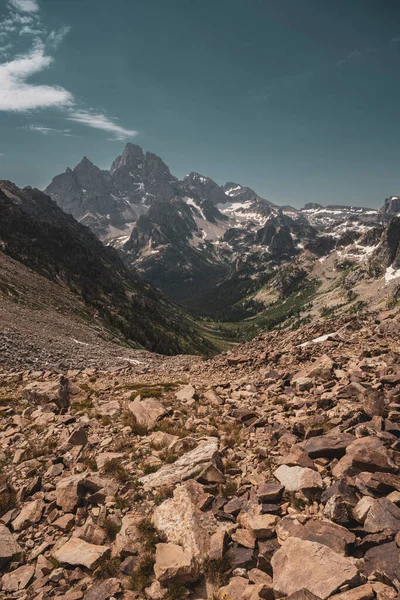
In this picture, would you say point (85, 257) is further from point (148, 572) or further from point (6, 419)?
point (148, 572)

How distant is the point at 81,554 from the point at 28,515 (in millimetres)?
2983

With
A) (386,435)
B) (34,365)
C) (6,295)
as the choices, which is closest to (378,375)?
(386,435)

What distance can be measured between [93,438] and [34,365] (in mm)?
25414

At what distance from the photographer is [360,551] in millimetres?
7680

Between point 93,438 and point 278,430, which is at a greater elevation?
point 278,430

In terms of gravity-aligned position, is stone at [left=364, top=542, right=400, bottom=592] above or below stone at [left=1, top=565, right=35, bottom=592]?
above

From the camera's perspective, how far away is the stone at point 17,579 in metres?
8.34

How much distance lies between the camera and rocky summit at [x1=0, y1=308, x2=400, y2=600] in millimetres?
7656

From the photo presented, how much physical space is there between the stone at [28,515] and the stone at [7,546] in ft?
0.98

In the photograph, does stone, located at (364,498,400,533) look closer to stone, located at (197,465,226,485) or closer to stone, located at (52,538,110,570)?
stone, located at (197,465,226,485)

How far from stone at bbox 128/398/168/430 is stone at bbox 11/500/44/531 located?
6.30 meters

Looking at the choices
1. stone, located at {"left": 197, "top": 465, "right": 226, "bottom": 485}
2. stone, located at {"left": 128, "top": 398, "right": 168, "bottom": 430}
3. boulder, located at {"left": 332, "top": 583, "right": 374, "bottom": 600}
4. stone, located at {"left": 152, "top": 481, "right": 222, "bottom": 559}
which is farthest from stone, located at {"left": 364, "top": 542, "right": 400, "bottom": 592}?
stone, located at {"left": 128, "top": 398, "right": 168, "bottom": 430}

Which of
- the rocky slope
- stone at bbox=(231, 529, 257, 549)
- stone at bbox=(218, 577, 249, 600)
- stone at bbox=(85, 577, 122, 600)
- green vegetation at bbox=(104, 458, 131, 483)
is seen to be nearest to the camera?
stone at bbox=(218, 577, 249, 600)

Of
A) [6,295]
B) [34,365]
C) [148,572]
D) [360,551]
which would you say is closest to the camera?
[360,551]
